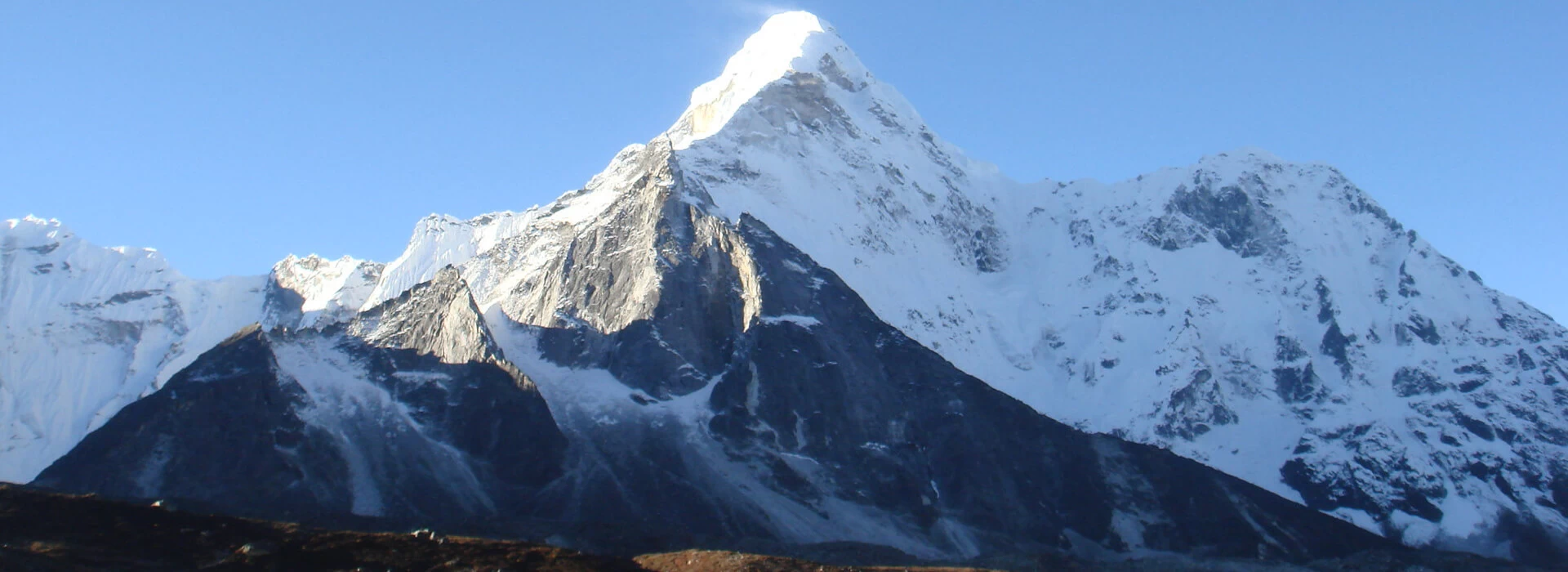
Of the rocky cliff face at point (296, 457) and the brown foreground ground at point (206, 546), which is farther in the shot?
the rocky cliff face at point (296, 457)

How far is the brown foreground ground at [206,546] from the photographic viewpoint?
59.9 meters

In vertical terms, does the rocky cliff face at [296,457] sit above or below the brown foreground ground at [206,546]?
above

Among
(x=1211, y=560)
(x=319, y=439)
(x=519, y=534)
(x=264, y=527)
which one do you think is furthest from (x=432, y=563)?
(x=1211, y=560)

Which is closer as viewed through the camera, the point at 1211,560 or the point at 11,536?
the point at 11,536

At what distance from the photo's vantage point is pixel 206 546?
62.5 meters

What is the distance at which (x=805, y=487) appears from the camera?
19762cm

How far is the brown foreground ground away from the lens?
2360 inches

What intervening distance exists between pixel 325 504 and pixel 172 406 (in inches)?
1221

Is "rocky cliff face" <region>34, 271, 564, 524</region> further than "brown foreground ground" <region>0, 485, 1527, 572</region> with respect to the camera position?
Yes

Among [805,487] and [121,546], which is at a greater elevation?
[805,487]

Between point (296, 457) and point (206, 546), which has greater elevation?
point (296, 457)

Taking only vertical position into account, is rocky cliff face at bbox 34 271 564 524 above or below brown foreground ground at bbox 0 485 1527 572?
above

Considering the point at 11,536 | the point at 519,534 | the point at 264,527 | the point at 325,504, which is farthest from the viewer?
the point at 325,504

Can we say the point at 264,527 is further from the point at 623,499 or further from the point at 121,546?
the point at 623,499
